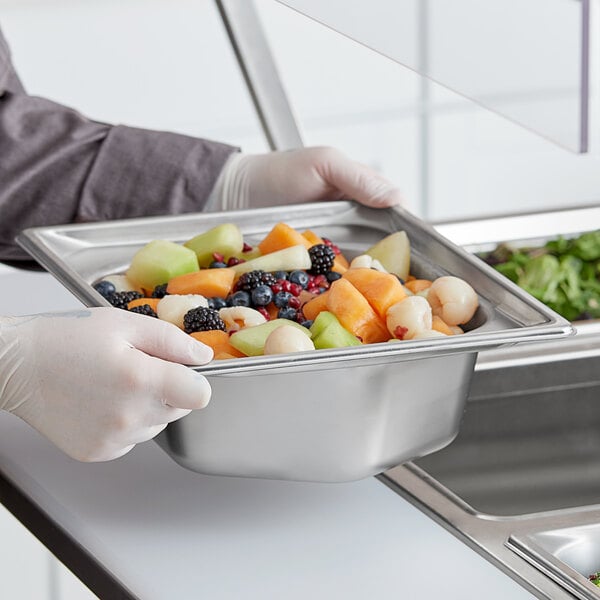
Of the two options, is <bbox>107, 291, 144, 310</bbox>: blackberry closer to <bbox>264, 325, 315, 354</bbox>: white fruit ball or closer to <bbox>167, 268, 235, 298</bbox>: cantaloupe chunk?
<bbox>167, 268, 235, 298</bbox>: cantaloupe chunk

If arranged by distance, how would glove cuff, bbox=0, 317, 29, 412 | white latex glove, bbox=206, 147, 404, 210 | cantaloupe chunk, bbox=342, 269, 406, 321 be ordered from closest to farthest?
glove cuff, bbox=0, 317, 29, 412, cantaloupe chunk, bbox=342, 269, 406, 321, white latex glove, bbox=206, 147, 404, 210

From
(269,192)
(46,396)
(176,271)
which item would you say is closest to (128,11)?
(269,192)

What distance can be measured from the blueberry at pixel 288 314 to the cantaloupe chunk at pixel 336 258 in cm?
12

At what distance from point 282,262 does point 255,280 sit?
66mm

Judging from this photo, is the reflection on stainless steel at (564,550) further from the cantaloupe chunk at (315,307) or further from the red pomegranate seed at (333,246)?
the red pomegranate seed at (333,246)

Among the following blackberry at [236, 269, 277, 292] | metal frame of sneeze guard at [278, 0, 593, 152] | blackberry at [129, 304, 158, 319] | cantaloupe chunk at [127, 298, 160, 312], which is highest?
metal frame of sneeze guard at [278, 0, 593, 152]

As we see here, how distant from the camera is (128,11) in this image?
3348 millimetres

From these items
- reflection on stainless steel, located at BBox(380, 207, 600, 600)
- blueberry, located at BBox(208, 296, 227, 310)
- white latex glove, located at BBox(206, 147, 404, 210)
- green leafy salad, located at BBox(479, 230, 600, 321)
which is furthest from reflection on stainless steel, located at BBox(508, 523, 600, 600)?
green leafy salad, located at BBox(479, 230, 600, 321)

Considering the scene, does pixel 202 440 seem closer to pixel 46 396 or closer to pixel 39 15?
pixel 46 396

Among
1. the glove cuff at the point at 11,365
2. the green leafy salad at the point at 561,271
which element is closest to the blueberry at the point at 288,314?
the glove cuff at the point at 11,365

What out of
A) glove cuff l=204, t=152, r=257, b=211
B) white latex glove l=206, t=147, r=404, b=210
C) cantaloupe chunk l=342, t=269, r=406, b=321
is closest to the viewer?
cantaloupe chunk l=342, t=269, r=406, b=321

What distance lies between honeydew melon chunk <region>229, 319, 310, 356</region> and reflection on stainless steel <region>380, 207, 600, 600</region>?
195mm

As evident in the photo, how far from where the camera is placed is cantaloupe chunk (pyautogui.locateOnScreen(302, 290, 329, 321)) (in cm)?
101

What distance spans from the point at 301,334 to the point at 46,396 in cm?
19
